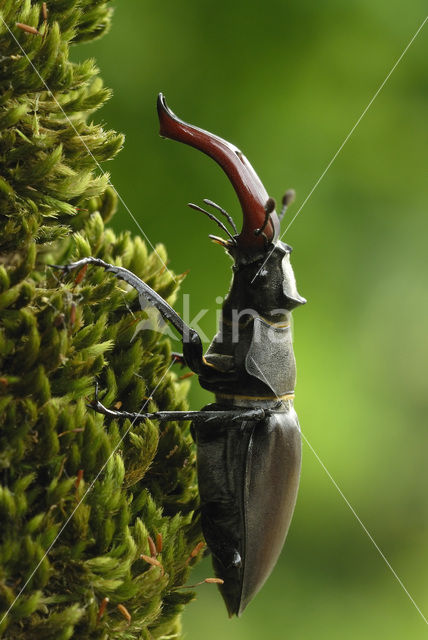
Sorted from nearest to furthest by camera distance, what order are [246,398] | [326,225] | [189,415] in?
[189,415]
[246,398]
[326,225]

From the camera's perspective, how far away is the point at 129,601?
120 cm

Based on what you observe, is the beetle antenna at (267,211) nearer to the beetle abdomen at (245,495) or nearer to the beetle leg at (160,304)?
the beetle leg at (160,304)

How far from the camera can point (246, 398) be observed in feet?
5.64

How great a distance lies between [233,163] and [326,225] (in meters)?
1.79

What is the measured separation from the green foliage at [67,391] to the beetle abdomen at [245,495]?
0.13m

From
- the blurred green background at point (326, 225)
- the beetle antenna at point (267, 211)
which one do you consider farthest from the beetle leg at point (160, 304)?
the blurred green background at point (326, 225)

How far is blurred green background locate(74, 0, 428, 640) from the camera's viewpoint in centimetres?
288

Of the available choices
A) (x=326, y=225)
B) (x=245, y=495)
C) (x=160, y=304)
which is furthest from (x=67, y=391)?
(x=326, y=225)

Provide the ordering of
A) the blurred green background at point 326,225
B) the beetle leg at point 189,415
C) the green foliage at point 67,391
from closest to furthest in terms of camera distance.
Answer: the green foliage at point 67,391, the beetle leg at point 189,415, the blurred green background at point 326,225

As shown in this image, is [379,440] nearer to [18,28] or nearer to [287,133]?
[287,133]

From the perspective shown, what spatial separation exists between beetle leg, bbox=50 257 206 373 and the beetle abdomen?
0.19 metres

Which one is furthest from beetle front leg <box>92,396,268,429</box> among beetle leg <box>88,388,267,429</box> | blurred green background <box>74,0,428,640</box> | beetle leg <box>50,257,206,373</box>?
blurred green background <box>74,0,428,640</box>

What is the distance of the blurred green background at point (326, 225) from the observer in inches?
113

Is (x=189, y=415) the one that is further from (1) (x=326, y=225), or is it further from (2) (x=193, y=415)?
(1) (x=326, y=225)
